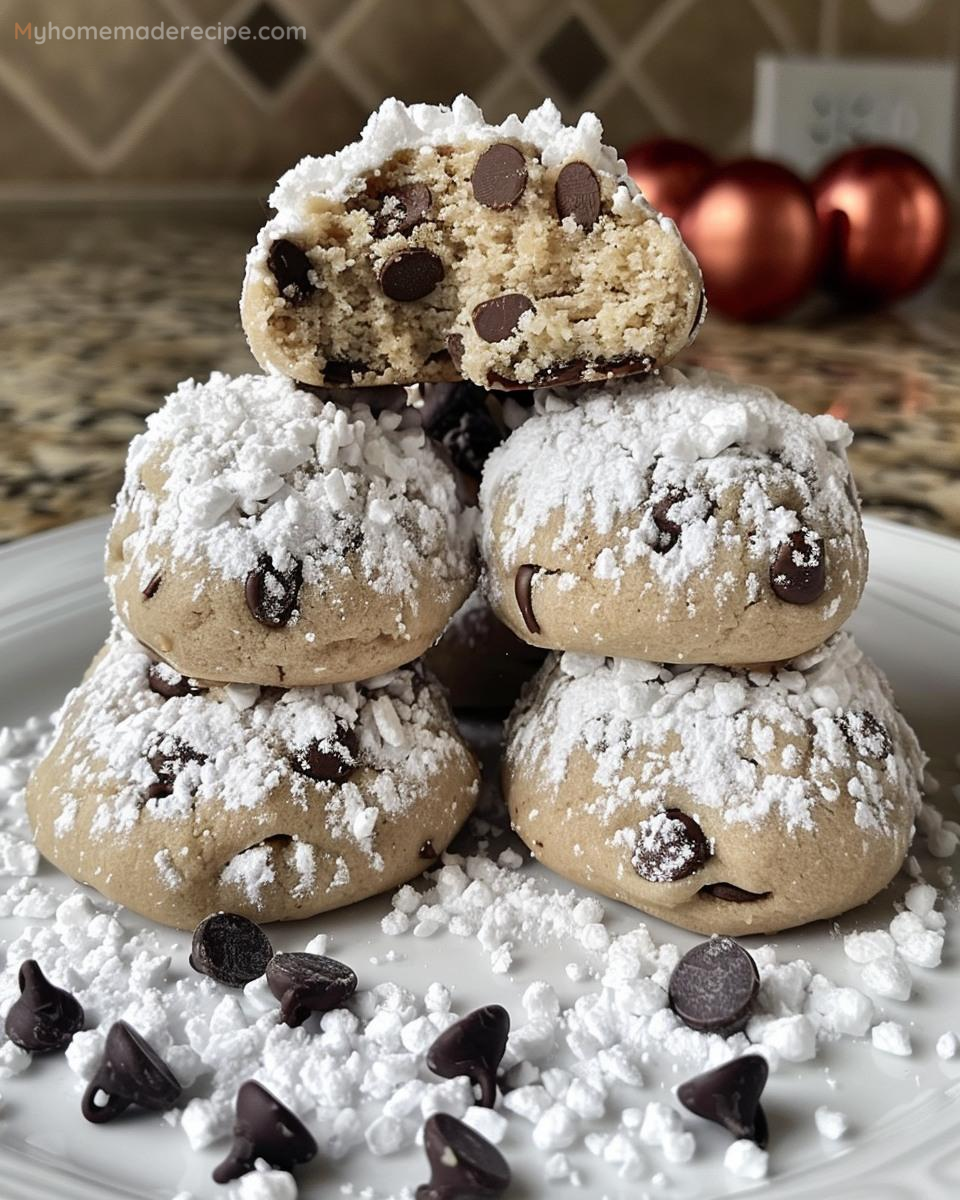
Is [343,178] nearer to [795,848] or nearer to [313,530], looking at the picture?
[313,530]

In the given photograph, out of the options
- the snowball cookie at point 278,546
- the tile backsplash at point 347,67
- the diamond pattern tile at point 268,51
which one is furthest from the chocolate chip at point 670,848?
the diamond pattern tile at point 268,51

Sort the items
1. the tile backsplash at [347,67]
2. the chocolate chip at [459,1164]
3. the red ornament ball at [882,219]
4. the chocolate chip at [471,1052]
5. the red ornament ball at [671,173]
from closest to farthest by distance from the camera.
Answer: the chocolate chip at [459,1164] < the chocolate chip at [471,1052] < the red ornament ball at [882,219] < the red ornament ball at [671,173] < the tile backsplash at [347,67]

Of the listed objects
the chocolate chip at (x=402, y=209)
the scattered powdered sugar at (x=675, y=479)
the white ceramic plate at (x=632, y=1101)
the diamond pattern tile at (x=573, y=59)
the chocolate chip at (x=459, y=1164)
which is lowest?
the white ceramic plate at (x=632, y=1101)

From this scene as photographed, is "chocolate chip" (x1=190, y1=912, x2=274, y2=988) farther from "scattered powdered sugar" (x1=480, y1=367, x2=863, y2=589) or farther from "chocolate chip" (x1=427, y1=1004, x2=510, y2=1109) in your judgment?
"scattered powdered sugar" (x1=480, y1=367, x2=863, y2=589)

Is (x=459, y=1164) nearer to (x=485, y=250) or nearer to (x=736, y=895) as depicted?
(x=736, y=895)

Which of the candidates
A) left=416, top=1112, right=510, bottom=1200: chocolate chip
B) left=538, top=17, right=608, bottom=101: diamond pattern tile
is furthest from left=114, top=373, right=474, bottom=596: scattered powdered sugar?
left=538, top=17, right=608, bottom=101: diamond pattern tile

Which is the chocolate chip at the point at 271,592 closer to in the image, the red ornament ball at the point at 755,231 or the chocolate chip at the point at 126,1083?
the chocolate chip at the point at 126,1083

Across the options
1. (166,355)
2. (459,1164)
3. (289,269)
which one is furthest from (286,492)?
(166,355)
